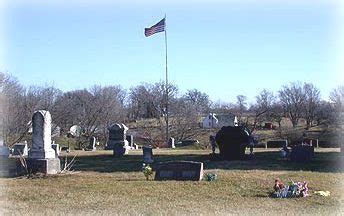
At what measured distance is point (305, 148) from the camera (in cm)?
2055

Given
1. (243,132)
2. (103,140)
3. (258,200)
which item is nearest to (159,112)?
(103,140)

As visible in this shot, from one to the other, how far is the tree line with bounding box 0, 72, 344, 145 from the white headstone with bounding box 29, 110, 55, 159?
64.1 feet

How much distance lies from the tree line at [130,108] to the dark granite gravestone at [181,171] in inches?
914

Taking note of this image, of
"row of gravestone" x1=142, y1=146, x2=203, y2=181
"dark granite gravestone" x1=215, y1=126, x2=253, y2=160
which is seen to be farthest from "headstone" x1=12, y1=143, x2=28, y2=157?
"row of gravestone" x1=142, y1=146, x2=203, y2=181

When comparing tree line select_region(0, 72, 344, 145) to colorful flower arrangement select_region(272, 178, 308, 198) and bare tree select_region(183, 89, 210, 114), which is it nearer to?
bare tree select_region(183, 89, 210, 114)

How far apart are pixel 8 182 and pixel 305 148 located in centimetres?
1218

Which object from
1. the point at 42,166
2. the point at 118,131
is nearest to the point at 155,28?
the point at 118,131

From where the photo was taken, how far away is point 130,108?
79.2 m

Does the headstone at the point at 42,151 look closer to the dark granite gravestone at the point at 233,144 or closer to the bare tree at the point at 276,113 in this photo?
the dark granite gravestone at the point at 233,144

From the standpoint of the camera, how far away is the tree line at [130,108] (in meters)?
41.4

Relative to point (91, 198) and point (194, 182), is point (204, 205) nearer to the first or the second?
point (91, 198)

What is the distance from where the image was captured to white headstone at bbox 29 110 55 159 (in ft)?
51.2

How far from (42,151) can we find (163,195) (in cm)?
607

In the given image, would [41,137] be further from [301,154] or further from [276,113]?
[276,113]
